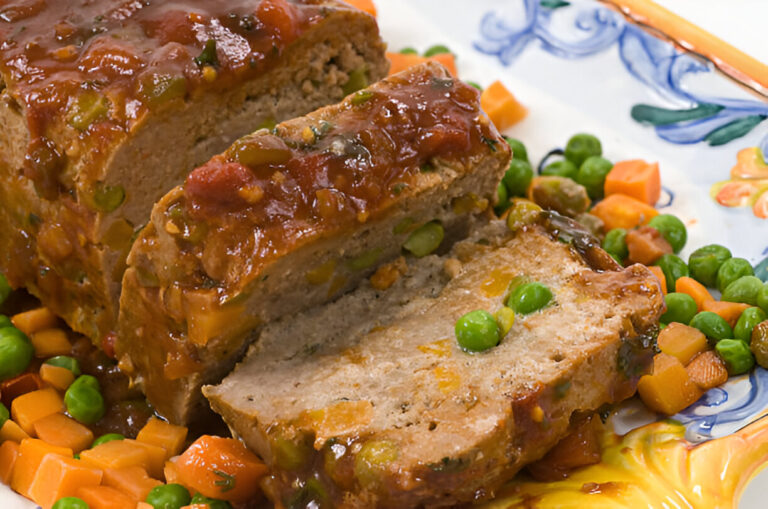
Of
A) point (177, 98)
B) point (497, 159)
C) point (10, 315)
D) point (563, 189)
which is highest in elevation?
point (177, 98)

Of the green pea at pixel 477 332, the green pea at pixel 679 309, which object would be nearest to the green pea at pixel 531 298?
the green pea at pixel 477 332

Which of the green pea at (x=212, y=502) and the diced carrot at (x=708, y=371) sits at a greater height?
the diced carrot at (x=708, y=371)

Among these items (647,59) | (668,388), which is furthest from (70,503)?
(647,59)

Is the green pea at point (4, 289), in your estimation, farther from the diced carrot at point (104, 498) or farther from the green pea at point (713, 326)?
the green pea at point (713, 326)

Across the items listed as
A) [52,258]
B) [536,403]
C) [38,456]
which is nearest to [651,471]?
[536,403]

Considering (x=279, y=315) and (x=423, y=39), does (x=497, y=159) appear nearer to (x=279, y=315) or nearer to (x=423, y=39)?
(x=279, y=315)
